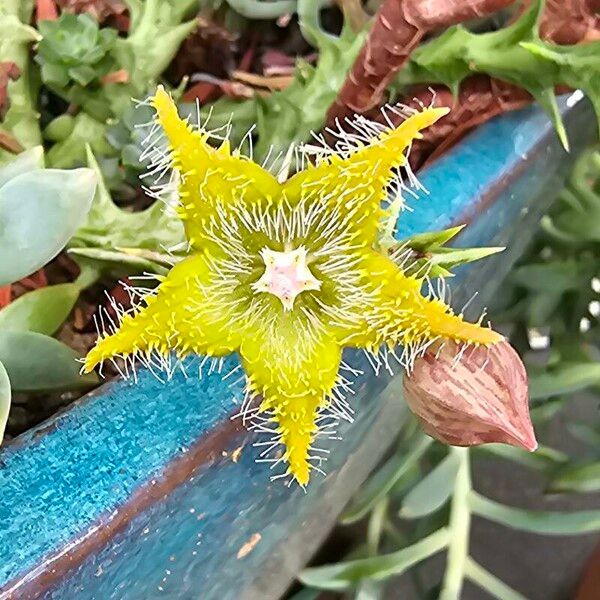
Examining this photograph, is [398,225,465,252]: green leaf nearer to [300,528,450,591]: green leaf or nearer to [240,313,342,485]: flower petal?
[240,313,342,485]: flower petal

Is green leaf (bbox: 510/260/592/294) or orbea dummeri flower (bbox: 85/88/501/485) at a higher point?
orbea dummeri flower (bbox: 85/88/501/485)

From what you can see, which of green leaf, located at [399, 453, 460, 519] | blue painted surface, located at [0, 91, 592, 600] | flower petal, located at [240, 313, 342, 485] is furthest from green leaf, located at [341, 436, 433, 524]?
flower petal, located at [240, 313, 342, 485]

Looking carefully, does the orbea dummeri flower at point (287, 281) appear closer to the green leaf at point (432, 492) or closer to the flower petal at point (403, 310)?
the flower petal at point (403, 310)

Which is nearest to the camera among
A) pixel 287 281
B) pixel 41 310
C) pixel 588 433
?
pixel 287 281

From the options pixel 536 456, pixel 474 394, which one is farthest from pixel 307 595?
pixel 474 394

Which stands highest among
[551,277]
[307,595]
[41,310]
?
[41,310]

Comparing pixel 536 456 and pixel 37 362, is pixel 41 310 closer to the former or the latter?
pixel 37 362

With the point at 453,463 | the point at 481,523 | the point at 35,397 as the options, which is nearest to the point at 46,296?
the point at 35,397
